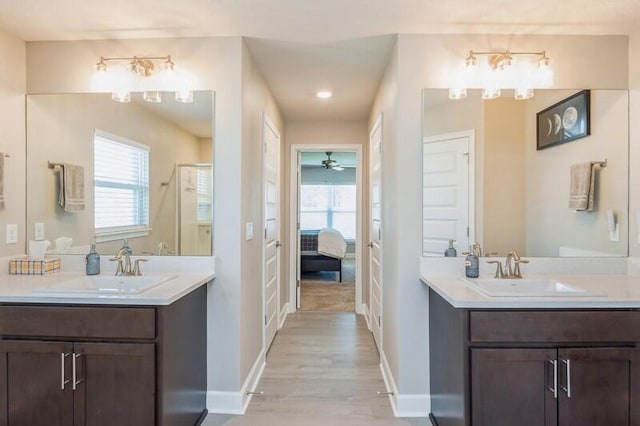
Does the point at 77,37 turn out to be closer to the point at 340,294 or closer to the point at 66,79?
the point at 66,79

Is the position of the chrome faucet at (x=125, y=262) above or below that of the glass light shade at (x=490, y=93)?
below

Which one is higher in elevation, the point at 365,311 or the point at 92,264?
the point at 92,264

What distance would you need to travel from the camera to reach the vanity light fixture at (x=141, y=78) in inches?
90.5

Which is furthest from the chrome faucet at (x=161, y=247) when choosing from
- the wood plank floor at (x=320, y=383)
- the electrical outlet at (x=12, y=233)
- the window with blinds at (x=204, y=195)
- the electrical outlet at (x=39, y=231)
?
the wood plank floor at (x=320, y=383)

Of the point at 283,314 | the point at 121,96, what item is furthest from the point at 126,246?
the point at 283,314

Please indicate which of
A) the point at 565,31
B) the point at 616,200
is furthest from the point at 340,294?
the point at 565,31

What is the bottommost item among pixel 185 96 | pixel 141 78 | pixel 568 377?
pixel 568 377

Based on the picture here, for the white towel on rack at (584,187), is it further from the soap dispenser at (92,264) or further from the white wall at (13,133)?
the white wall at (13,133)

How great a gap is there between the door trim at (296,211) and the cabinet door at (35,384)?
286 cm

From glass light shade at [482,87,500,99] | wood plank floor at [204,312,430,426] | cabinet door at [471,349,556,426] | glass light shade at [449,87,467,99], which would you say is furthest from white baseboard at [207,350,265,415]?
glass light shade at [482,87,500,99]

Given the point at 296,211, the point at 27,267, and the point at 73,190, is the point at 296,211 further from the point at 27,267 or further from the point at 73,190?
the point at 27,267

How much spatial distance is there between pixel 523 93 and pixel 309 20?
4.59 ft

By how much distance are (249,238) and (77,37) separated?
1.68 meters

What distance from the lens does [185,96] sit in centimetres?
230
